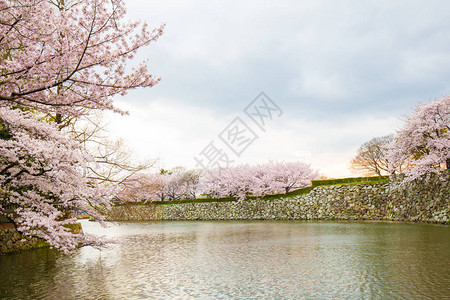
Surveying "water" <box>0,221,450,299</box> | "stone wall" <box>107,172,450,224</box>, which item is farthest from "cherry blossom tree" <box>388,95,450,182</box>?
"water" <box>0,221,450,299</box>

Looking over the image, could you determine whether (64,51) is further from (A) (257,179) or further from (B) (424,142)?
(A) (257,179)

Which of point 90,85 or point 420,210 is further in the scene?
point 420,210

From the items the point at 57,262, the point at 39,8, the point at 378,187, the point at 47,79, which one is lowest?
the point at 57,262

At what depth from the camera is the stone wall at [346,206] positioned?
17.9 meters

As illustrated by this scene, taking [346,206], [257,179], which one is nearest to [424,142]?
[346,206]

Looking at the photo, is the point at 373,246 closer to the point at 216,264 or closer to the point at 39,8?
the point at 216,264

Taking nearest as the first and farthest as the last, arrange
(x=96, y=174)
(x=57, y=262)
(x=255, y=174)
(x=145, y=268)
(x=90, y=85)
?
(x=90, y=85) → (x=145, y=268) → (x=57, y=262) → (x=96, y=174) → (x=255, y=174)

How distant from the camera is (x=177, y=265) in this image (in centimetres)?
806

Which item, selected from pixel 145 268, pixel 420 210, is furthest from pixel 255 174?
pixel 145 268

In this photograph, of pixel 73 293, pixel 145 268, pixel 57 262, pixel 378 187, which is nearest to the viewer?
pixel 73 293

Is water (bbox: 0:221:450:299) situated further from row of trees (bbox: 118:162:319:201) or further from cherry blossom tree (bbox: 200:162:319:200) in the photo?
cherry blossom tree (bbox: 200:162:319:200)

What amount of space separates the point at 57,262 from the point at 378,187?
22.4 metres

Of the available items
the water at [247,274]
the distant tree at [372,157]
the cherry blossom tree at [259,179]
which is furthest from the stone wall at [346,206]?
the distant tree at [372,157]

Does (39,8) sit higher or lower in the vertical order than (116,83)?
higher
